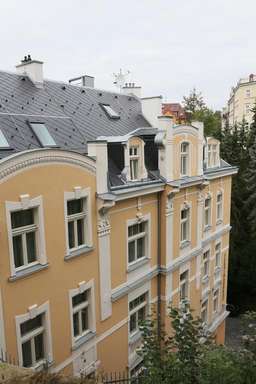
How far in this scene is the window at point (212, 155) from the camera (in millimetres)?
17656

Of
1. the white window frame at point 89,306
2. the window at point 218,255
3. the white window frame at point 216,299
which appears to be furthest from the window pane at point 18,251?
the white window frame at point 216,299

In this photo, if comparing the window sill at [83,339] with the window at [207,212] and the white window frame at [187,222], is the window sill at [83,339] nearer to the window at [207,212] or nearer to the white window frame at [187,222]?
the white window frame at [187,222]

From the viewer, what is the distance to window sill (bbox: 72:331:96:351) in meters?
9.85

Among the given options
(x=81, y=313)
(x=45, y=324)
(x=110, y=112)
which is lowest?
(x=81, y=313)

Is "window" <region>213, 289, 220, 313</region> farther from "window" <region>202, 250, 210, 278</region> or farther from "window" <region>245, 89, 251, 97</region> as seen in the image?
"window" <region>245, 89, 251, 97</region>

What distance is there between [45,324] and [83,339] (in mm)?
1752

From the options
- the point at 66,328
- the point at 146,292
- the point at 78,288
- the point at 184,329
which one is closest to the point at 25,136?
the point at 78,288

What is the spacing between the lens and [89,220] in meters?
9.95

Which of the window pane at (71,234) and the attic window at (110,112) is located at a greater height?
the attic window at (110,112)

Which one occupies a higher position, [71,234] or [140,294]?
[71,234]

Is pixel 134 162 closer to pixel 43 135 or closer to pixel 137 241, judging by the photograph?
pixel 137 241

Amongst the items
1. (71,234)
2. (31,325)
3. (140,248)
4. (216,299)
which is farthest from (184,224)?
(31,325)

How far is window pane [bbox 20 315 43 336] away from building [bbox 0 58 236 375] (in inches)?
1.1

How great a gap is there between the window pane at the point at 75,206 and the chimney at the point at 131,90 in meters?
10.7
